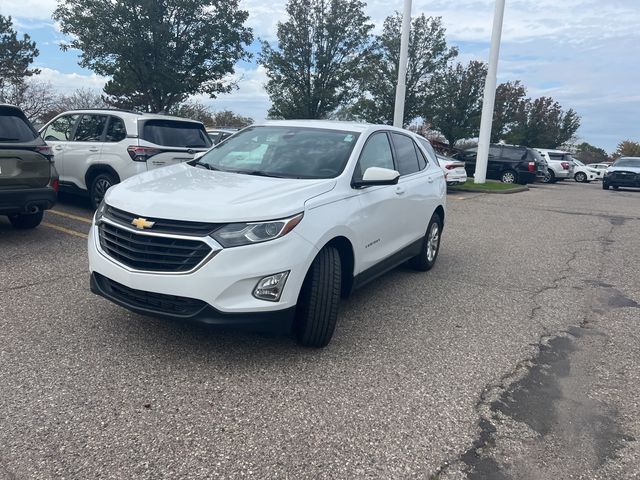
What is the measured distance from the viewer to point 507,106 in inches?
Result: 1673

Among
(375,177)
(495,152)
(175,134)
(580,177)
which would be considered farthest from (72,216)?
(580,177)

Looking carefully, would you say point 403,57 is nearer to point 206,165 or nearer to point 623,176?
point 623,176

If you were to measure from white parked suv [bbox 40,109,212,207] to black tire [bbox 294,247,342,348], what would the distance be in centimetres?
513

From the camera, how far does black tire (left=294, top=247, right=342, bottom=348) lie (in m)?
3.80

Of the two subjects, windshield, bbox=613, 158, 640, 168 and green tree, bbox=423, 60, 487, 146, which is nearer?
windshield, bbox=613, 158, 640, 168

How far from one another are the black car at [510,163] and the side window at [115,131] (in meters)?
18.4

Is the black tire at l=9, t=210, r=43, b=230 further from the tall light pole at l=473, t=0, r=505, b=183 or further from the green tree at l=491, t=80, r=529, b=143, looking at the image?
the green tree at l=491, t=80, r=529, b=143

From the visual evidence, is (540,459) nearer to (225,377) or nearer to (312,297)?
(312,297)

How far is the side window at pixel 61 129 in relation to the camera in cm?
906

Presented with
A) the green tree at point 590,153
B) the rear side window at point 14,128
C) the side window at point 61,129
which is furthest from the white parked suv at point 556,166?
the green tree at point 590,153

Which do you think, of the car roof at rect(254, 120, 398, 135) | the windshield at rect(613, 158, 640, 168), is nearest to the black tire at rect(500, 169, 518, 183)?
the windshield at rect(613, 158, 640, 168)

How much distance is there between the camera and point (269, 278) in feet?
11.6

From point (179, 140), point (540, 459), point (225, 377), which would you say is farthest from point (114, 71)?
point (540, 459)

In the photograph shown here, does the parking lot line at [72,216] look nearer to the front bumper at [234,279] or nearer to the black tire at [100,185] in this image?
the black tire at [100,185]
